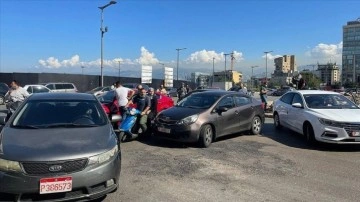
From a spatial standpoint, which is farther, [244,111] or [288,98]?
[288,98]

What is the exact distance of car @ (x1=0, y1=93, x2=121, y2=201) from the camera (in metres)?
4.60

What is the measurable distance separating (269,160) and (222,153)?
119 centimetres

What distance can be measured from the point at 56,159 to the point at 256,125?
830 cm

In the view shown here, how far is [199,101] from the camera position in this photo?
35.3 ft

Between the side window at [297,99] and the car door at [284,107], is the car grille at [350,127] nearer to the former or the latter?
the side window at [297,99]

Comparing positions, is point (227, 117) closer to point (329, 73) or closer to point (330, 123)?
point (330, 123)

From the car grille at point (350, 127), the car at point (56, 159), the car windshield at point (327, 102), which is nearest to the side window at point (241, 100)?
the car windshield at point (327, 102)

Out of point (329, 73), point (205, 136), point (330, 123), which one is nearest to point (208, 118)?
point (205, 136)

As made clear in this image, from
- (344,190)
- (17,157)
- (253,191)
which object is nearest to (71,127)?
(17,157)

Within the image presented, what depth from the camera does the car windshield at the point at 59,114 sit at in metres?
5.94

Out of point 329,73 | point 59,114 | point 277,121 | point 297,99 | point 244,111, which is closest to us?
point 59,114

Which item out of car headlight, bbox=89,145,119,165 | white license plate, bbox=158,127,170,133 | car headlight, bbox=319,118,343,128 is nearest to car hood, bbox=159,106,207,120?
white license plate, bbox=158,127,170,133

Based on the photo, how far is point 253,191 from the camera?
6.03m

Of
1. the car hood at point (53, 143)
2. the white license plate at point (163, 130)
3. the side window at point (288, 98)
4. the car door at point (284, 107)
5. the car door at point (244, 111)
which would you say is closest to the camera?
the car hood at point (53, 143)
